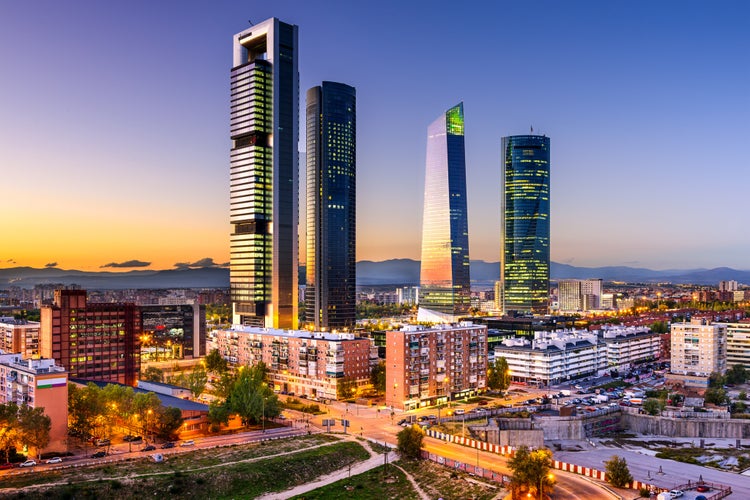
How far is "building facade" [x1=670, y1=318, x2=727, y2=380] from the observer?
113000mm

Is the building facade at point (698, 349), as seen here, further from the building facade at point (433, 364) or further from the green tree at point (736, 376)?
the building facade at point (433, 364)

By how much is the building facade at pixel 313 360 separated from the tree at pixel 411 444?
28.9 meters

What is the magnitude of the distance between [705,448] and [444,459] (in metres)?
32.6

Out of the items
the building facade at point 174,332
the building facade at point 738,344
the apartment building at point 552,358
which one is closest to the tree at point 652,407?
the apartment building at point 552,358

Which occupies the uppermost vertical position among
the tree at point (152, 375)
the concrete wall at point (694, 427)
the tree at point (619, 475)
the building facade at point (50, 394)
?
the building facade at point (50, 394)

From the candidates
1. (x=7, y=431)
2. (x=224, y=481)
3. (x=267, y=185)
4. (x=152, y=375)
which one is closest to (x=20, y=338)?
(x=152, y=375)

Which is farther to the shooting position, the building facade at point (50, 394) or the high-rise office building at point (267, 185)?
the high-rise office building at point (267, 185)

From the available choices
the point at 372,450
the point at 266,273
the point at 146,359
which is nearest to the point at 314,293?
the point at 266,273

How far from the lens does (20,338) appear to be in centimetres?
11250

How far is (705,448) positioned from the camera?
72.9 m

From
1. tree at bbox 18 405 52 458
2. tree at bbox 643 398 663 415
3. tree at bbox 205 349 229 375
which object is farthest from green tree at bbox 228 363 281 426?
tree at bbox 643 398 663 415

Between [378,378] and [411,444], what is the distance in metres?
32.8

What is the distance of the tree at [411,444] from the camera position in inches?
2403

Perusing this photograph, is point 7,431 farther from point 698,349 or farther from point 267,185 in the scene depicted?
point 698,349
